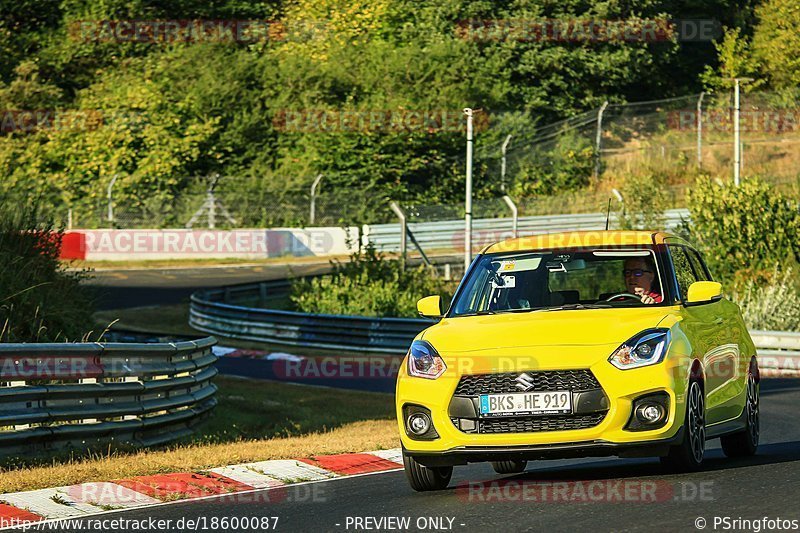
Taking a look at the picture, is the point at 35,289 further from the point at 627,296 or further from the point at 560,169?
the point at 560,169

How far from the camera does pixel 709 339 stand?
986 centimetres

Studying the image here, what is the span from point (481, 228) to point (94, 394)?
1320 inches

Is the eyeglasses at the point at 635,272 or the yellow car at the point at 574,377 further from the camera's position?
the eyeglasses at the point at 635,272

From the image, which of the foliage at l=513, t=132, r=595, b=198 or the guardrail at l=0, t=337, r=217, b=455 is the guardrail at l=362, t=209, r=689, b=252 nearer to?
the foliage at l=513, t=132, r=595, b=198

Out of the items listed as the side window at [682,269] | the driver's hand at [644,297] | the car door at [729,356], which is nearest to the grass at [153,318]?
the car door at [729,356]

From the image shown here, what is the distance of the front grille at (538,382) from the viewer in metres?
8.67

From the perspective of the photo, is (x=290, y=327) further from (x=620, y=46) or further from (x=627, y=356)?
(x=620, y=46)

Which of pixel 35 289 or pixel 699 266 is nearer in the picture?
pixel 699 266

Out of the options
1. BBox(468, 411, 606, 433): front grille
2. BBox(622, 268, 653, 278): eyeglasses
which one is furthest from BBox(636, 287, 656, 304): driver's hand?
BBox(468, 411, 606, 433): front grille

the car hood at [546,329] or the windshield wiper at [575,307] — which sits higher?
the windshield wiper at [575,307]

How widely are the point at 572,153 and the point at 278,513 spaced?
160 feet

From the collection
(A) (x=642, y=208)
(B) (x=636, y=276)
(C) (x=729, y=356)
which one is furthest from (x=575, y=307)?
(A) (x=642, y=208)

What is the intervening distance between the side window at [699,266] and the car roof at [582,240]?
50 cm

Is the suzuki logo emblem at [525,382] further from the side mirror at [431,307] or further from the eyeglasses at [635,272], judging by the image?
the eyeglasses at [635,272]
